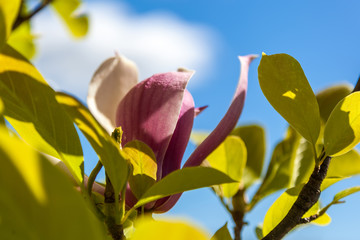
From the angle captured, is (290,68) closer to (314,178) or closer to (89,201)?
(314,178)

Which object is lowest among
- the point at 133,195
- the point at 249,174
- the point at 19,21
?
the point at 249,174

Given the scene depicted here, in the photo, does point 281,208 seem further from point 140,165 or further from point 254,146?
point 254,146

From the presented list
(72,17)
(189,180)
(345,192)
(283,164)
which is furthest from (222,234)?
(72,17)

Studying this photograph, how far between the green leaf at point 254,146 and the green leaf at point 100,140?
17.6 inches

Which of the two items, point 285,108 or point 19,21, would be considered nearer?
point 285,108

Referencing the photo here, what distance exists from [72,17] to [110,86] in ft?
2.99

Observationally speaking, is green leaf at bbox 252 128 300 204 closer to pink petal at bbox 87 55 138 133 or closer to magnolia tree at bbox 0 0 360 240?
magnolia tree at bbox 0 0 360 240

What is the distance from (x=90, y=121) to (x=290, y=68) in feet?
0.68

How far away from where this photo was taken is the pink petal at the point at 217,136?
0.47 meters

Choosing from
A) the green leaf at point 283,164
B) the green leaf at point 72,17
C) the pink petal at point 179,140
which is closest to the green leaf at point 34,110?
the pink petal at point 179,140

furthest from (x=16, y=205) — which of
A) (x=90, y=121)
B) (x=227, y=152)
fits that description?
(x=227, y=152)

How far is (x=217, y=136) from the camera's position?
474mm

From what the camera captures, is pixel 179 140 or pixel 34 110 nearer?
pixel 34 110

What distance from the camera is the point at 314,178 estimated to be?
1.51ft
